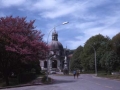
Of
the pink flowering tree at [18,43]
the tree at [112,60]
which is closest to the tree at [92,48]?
the tree at [112,60]

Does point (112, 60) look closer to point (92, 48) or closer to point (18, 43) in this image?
point (92, 48)

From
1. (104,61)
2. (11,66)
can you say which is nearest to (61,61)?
(104,61)

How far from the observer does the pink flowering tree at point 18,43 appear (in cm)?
3106

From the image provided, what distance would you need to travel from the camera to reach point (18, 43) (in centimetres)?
3144

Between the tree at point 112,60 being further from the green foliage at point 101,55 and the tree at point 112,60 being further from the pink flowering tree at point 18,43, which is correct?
the pink flowering tree at point 18,43

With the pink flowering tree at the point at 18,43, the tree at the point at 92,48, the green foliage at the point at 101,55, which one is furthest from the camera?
the tree at the point at 92,48

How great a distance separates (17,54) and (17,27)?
360 centimetres

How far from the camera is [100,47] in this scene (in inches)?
3553

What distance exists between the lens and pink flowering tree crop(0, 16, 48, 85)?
102 ft

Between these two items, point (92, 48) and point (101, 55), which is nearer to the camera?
point (101, 55)

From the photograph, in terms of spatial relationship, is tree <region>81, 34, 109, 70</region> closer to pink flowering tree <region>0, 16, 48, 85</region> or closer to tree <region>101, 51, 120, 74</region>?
tree <region>101, 51, 120, 74</region>

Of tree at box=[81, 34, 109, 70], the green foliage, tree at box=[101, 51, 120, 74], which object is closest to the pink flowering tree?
the green foliage

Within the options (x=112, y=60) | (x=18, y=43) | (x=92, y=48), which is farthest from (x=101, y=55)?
(x=18, y=43)

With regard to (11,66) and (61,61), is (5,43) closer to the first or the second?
(11,66)
